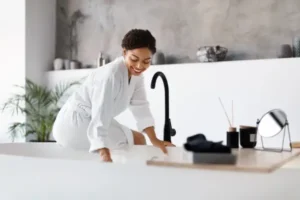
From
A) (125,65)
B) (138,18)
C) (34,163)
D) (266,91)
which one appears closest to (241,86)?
(266,91)

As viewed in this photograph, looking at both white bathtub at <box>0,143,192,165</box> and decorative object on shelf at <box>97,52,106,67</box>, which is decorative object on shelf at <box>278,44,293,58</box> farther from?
decorative object on shelf at <box>97,52,106,67</box>

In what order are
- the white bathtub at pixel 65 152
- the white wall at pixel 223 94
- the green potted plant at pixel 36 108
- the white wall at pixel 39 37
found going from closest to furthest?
1. the white bathtub at pixel 65 152
2. the white wall at pixel 223 94
3. the green potted plant at pixel 36 108
4. the white wall at pixel 39 37

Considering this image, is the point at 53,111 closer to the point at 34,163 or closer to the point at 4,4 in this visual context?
the point at 4,4

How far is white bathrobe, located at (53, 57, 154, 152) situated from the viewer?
1.97 meters

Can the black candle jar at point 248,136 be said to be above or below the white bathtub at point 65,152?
above

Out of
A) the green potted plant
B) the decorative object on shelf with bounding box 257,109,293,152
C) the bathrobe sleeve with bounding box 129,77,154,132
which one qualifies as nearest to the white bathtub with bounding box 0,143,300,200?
the bathrobe sleeve with bounding box 129,77,154,132

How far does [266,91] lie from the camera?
11.9 ft

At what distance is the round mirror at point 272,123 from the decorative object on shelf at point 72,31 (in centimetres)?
292

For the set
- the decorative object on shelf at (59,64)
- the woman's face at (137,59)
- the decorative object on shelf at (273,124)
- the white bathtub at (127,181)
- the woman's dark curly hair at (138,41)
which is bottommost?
the white bathtub at (127,181)

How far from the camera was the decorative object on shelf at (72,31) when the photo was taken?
4672 mm

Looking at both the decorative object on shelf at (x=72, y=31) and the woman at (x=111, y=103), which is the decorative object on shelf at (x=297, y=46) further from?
the decorative object on shelf at (x=72, y=31)

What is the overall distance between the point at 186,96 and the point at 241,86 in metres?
0.49

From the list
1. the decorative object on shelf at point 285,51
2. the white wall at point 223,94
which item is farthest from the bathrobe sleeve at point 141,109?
the decorative object on shelf at point 285,51

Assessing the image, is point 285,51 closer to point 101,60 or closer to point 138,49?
point 101,60
